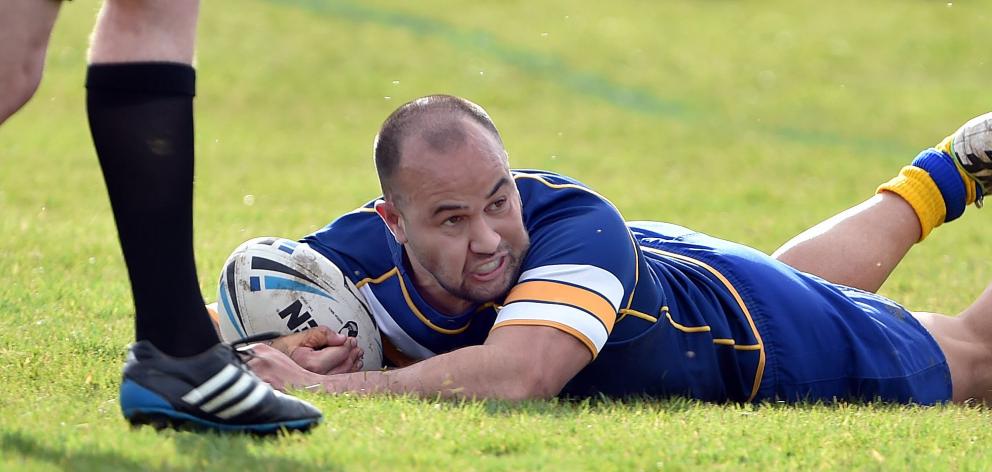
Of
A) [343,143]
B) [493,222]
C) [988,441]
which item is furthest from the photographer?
[343,143]

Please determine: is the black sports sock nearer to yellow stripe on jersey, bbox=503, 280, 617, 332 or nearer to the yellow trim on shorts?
yellow stripe on jersey, bbox=503, 280, 617, 332

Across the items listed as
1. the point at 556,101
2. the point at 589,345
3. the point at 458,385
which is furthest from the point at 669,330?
the point at 556,101

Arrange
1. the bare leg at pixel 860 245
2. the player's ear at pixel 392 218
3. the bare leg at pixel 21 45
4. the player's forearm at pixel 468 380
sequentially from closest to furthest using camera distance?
the bare leg at pixel 21 45
the player's forearm at pixel 468 380
the player's ear at pixel 392 218
the bare leg at pixel 860 245

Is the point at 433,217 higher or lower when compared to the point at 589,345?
higher

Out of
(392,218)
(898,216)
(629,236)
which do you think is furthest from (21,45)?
(898,216)

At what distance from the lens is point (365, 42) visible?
18875 millimetres

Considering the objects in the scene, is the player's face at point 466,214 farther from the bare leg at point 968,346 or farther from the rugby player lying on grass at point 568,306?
the bare leg at point 968,346

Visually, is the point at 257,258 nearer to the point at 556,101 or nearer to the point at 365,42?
the point at 556,101

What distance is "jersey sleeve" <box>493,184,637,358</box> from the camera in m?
4.21

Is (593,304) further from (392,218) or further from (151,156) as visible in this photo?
(151,156)

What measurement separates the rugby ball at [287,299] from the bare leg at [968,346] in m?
2.32

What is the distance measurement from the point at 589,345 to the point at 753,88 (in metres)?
14.3

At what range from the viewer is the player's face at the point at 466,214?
434 centimetres

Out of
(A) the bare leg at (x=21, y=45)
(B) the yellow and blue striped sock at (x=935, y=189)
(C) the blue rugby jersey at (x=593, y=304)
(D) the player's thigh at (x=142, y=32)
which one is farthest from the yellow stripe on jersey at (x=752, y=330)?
(A) the bare leg at (x=21, y=45)
